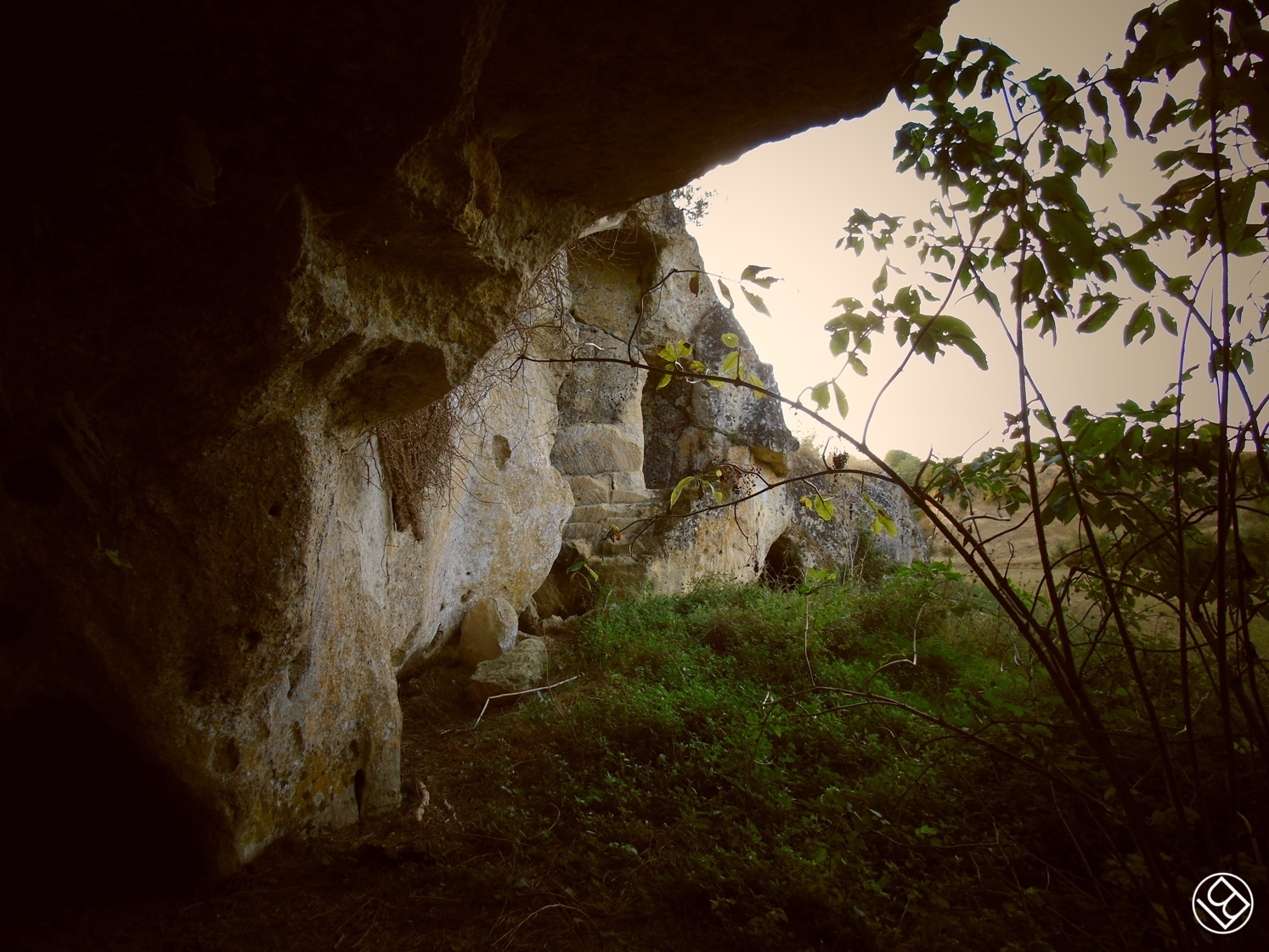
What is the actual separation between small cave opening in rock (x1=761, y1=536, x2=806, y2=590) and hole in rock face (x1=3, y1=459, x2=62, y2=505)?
9114mm

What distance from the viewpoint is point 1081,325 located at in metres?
1.51

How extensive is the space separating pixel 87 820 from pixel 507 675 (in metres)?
2.67

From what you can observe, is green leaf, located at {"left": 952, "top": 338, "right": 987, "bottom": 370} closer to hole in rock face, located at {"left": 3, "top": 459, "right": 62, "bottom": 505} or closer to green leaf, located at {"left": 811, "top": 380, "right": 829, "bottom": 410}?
green leaf, located at {"left": 811, "top": 380, "right": 829, "bottom": 410}

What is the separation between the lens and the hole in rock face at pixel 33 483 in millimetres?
1953

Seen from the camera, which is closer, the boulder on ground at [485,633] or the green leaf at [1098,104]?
the green leaf at [1098,104]

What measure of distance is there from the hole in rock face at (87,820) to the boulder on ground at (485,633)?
9.54 feet

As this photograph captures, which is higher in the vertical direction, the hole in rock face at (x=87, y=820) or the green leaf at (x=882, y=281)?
the green leaf at (x=882, y=281)

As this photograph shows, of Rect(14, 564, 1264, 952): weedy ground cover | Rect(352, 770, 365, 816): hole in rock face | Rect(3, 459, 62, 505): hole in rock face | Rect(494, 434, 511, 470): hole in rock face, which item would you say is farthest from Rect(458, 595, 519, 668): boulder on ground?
Rect(3, 459, 62, 505): hole in rock face

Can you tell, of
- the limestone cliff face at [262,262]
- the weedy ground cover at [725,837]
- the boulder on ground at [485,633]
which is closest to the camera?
the limestone cliff face at [262,262]

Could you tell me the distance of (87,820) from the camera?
2.46 metres

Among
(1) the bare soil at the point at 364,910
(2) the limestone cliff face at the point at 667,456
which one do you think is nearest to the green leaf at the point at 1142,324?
(1) the bare soil at the point at 364,910

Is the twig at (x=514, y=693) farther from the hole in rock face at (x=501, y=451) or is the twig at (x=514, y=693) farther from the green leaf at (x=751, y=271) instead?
the green leaf at (x=751, y=271)

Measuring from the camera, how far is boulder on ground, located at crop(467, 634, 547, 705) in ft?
15.6

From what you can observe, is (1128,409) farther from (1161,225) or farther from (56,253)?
(56,253)
